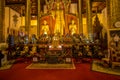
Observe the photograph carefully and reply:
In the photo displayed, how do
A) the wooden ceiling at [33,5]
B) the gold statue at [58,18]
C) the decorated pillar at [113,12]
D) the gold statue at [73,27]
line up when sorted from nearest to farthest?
1. the decorated pillar at [113,12]
2. the gold statue at [58,18]
3. the wooden ceiling at [33,5]
4. the gold statue at [73,27]

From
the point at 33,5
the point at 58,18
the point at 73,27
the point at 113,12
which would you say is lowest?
the point at 73,27

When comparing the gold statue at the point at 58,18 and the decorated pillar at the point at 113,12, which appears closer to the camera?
the decorated pillar at the point at 113,12

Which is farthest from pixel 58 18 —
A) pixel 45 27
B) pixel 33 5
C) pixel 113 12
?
pixel 113 12

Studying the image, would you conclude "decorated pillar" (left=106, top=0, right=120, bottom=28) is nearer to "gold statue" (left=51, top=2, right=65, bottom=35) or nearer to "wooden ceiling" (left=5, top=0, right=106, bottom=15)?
"wooden ceiling" (left=5, top=0, right=106, bottom=15)

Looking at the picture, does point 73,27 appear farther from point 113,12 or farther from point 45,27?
point 113,12

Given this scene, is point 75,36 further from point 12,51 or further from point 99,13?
point 99,13

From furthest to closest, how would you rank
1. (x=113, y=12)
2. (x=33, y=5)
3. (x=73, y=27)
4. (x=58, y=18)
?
(x=33, y=5) → (x=73, y=27) → (x=58, y=18) → (x=113, y=12)

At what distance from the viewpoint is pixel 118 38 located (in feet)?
23.4

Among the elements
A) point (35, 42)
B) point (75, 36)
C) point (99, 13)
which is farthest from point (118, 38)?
point (99, 13)

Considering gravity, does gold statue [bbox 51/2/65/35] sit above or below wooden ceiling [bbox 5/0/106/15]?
below

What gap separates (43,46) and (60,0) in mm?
5164

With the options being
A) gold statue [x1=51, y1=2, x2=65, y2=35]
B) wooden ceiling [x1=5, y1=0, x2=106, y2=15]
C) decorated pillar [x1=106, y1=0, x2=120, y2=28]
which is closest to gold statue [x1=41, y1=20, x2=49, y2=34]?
gold statue [x1=51, y1=2, x2=65, y2=35]

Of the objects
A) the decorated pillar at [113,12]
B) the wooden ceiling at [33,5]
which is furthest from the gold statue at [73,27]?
the decorated pillar at [113,12]

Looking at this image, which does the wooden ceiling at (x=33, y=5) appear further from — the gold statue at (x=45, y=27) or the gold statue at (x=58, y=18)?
the gold statue at (x=58, y=18)
